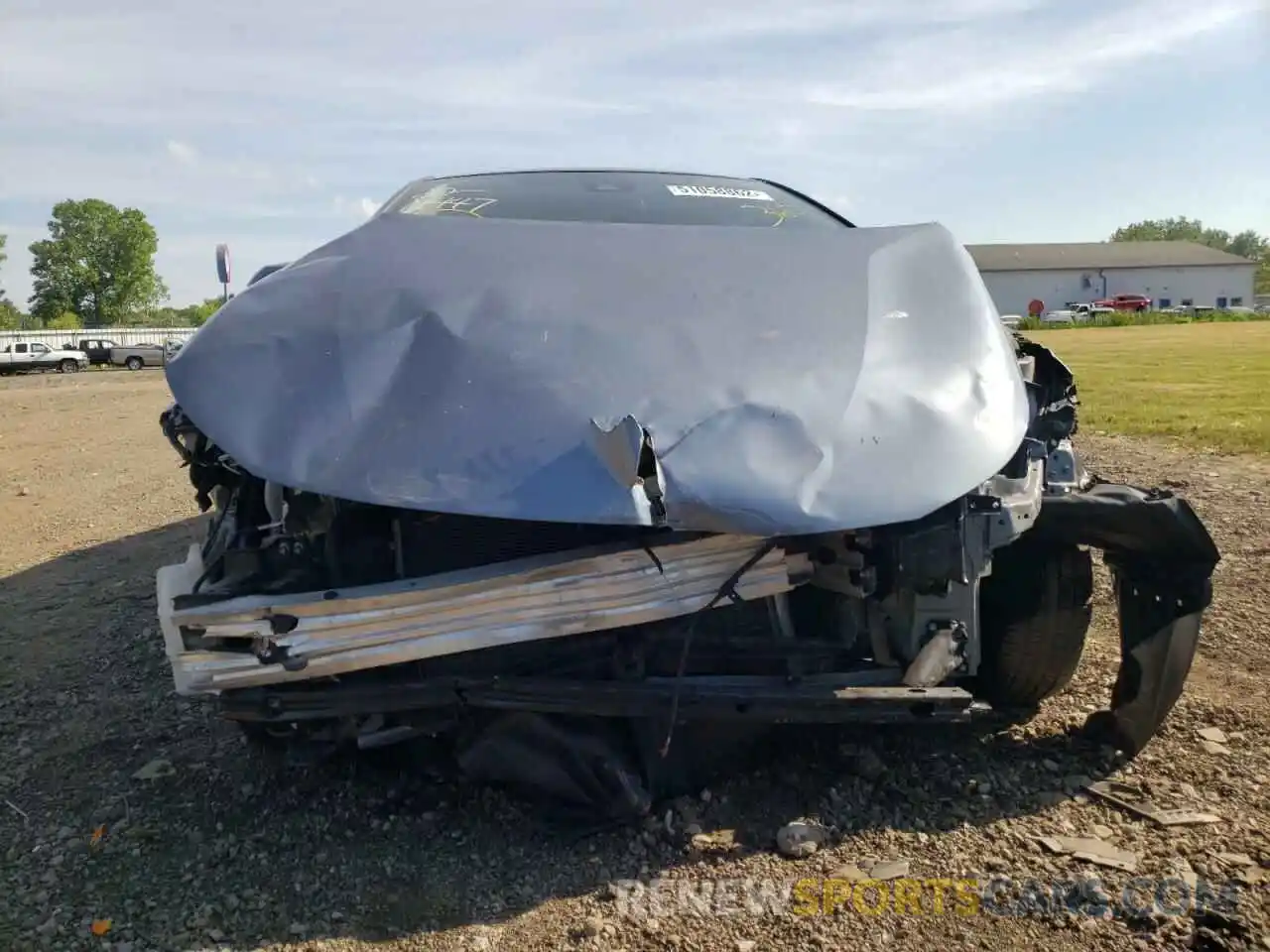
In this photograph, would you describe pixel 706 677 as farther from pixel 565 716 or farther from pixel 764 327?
pixel 764 327

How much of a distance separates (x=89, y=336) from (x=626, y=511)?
44836 millimetres

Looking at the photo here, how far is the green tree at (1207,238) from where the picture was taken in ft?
333

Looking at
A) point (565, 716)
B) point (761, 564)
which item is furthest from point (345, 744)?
point (761, 564)

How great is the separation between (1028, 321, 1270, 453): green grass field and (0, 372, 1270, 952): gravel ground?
622 cm

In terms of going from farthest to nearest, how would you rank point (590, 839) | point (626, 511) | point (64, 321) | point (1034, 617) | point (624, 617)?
point (64, 321) < point (1034, 617) < point (590, 839) < point (624, 617) < point (626, 511)

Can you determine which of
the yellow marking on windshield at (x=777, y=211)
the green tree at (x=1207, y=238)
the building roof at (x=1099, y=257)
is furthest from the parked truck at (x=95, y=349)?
the green tree at (x=1207, y=238)

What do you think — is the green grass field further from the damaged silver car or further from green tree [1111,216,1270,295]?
green tree [1111,216,1270,295]

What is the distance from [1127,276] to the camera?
3191 inches

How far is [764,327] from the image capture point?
275 centimetres

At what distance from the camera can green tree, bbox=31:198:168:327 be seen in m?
75.8

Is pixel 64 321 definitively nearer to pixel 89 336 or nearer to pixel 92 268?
pixel 92 268

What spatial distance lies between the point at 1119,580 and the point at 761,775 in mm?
1214

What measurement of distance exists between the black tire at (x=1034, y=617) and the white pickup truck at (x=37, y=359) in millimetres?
39845

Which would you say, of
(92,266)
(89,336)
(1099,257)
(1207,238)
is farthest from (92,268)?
(1207,238)
